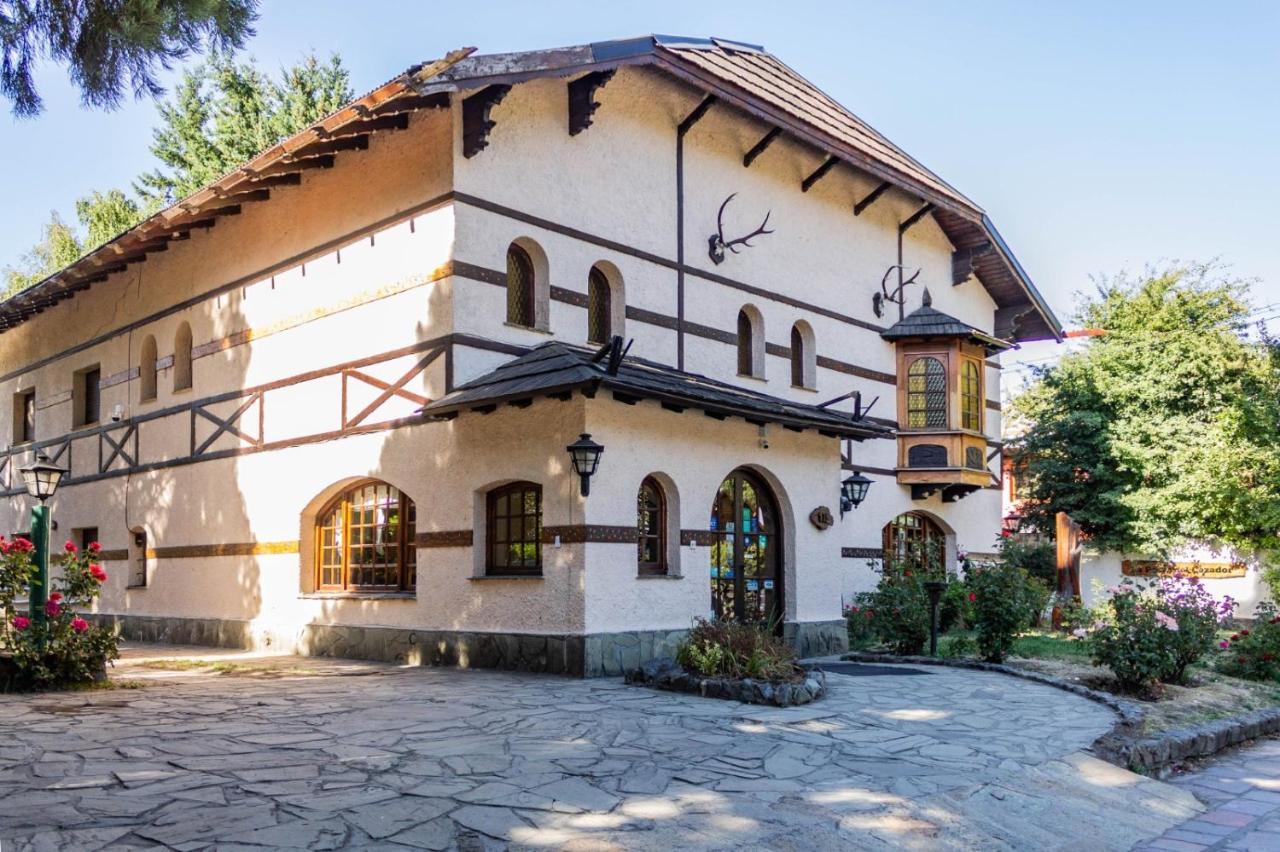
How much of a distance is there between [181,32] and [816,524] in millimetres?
9837

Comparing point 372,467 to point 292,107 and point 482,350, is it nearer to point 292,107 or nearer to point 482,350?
point 482,350

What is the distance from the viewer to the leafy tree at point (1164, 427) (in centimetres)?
2012

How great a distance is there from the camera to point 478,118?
39.5 ft

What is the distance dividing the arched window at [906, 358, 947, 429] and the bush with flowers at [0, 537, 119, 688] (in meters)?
12.9

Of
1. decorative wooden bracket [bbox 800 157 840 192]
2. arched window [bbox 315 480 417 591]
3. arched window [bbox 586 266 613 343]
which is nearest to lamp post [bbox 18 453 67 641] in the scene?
arched window [bbox 315 480 417 591]

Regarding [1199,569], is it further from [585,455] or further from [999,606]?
[585,455]

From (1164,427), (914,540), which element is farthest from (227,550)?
(1164,427)

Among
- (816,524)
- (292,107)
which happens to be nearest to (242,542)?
(816,524)

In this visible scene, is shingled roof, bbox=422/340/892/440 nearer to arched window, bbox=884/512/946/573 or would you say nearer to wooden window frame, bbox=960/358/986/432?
arched window, bbox=884/512/946/573

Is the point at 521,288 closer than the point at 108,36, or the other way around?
the point at 108,36

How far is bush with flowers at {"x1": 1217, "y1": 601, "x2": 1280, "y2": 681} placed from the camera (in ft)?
41.2

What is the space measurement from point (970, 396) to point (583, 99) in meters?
9.11

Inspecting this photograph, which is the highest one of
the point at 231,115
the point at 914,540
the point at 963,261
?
the point at 231,115

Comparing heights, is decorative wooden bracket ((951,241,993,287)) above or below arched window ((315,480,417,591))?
above
